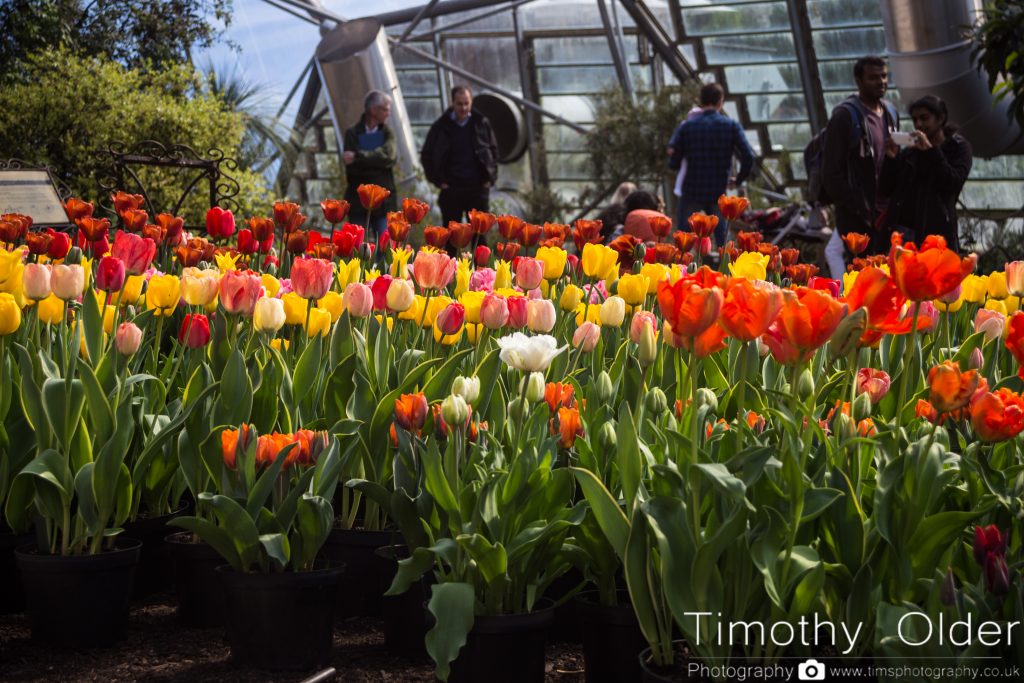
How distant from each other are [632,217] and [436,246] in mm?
2612

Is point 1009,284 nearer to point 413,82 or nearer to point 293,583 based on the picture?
point 293,583

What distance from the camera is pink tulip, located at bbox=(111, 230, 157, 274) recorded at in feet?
7.50

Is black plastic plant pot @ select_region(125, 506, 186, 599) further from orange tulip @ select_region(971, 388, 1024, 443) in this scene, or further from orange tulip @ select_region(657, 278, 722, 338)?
orange tulip @ select_region(971, 388, 1024, 443)

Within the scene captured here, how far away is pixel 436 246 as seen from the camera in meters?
3.63

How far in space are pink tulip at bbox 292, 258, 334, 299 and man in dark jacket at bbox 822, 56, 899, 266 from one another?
13.2ft

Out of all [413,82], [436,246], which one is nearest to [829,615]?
[436,246]

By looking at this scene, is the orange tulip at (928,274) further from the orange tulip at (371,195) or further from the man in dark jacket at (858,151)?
the man in dark jacket at (858,151)

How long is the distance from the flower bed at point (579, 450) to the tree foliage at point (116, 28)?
10.8m

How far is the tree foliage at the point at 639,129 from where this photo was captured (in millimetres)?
15820

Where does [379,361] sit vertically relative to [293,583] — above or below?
above

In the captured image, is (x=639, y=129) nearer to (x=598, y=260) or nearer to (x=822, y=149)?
(x=822, y=149)

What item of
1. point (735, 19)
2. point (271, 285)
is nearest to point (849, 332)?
point (271, 285)

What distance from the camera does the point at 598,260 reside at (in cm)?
290

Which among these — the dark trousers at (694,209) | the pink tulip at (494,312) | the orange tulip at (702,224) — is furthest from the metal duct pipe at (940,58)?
the pink tulip at (494,312)
